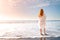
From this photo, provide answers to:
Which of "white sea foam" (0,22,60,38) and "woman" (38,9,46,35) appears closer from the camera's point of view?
"woman" (38,9,46,35)

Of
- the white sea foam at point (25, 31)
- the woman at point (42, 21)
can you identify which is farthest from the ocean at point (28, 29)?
the woman at point (42, 21)

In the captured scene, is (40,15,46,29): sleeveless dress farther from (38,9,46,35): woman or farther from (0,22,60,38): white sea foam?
(0,22,60,38): white sea foam

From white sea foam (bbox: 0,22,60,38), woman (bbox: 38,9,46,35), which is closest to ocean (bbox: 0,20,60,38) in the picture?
white sea foam (bbox: 0,22,60,38)

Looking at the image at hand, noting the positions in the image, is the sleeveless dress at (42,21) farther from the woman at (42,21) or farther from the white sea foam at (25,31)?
the white sea foam at (25,31)

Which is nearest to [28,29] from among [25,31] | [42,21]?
[25,31]

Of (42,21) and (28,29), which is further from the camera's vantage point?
(28,29)

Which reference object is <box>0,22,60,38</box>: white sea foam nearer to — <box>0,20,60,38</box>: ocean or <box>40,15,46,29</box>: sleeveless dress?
<box>0,20,60,38</box>: ocean

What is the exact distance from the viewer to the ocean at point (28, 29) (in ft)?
17.2

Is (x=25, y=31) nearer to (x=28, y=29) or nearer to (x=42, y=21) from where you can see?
(x=28, y=29)

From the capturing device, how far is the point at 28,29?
17.8ft

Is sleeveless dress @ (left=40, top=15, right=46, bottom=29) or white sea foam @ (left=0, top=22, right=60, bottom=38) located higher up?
sleeveless dress @ (left=40, top=15, right=46, bottom=29)

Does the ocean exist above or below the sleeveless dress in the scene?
below

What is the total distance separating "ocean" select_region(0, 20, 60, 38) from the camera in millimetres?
5254

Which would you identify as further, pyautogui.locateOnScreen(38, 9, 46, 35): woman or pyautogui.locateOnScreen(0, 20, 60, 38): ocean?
pyautogui.locateOnScreen(0, 20, 60, 38): ocean
